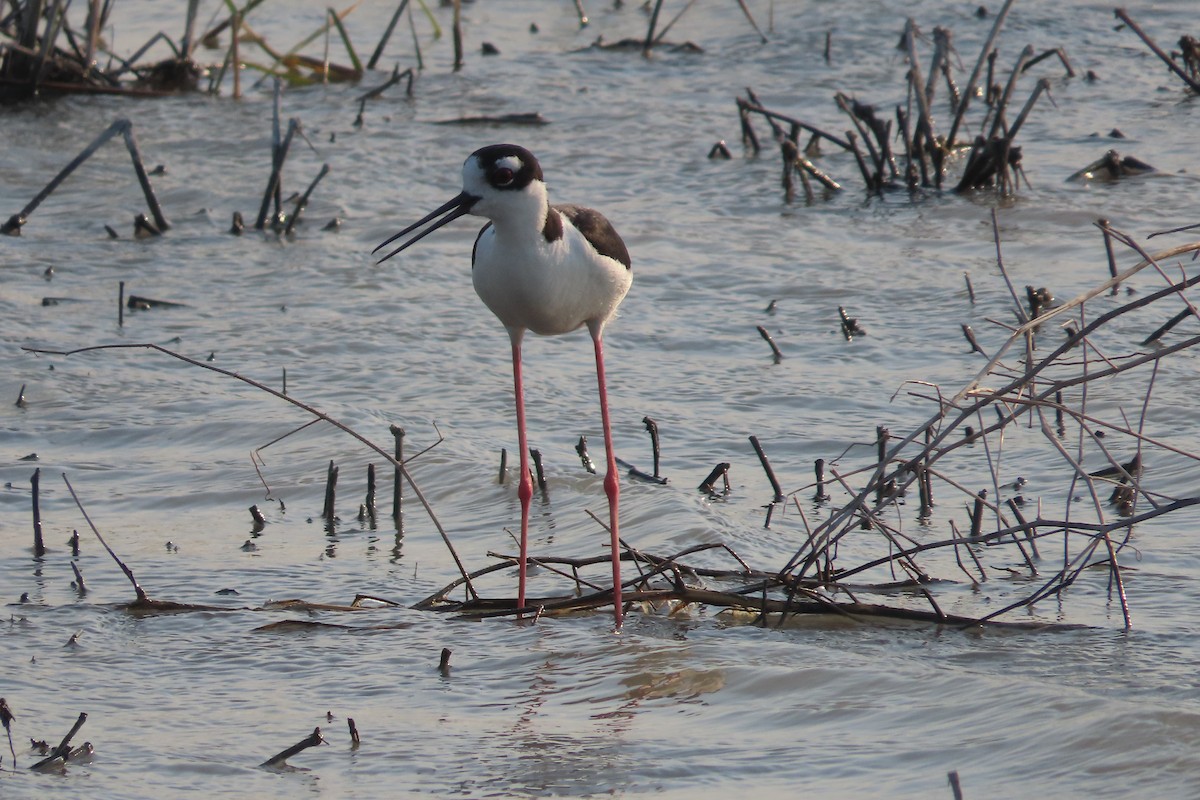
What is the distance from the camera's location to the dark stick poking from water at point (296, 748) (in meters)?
3.67

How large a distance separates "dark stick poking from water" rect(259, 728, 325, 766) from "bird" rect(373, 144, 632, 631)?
1.16 metres

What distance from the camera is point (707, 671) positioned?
14.2 feet

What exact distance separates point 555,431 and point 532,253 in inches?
75.9

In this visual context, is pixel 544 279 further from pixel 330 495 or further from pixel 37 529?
pixel 37 529

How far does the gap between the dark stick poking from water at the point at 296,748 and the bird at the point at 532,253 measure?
1.16 meters

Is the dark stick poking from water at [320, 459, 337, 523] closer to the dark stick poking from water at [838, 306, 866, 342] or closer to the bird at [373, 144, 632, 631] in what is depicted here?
the bird at [373, 144, 632, 631]

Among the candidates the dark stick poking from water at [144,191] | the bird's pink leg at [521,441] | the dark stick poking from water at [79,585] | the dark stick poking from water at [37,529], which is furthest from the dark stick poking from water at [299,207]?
the dark stick poking from water at [79,585]

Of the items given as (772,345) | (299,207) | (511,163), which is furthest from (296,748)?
(299,207)

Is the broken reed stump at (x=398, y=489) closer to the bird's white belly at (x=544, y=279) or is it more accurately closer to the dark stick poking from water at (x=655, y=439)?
the bird's white belly at (x=544, y=279)

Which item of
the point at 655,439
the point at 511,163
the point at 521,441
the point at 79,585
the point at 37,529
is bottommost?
the point at 79,585

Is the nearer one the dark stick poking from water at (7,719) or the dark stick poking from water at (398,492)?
the dark stick poking from water at (7,719)

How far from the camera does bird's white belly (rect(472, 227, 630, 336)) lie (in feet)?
15.5

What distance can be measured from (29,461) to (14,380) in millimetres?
1015

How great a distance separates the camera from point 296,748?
12.1ft
